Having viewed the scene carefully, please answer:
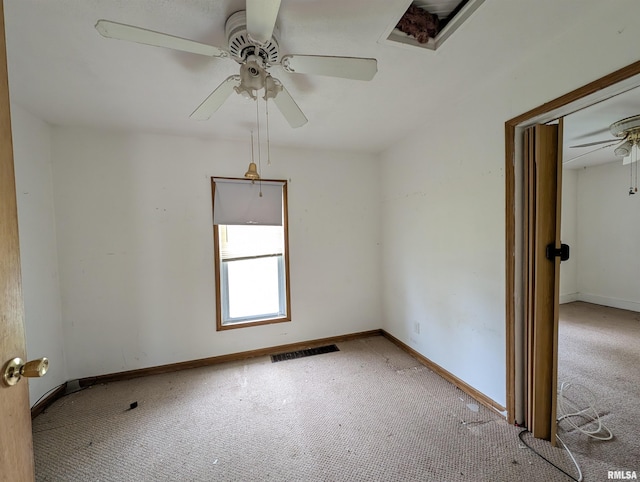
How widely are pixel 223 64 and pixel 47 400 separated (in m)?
2.83

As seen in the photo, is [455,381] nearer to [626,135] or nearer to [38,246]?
[626,135]

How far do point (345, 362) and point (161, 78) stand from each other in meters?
2.74

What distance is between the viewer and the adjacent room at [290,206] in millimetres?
1201

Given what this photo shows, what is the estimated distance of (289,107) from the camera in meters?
1.41

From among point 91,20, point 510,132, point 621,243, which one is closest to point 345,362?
point 510,132

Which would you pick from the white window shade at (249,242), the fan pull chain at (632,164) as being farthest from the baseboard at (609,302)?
the white window shade at (249,242)

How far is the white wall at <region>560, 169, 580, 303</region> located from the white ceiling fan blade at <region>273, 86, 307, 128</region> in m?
4.93

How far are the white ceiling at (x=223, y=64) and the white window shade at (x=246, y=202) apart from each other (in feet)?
1.76

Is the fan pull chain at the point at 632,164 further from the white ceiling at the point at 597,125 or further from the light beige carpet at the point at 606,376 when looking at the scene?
the light beige carpet at the point at 606,376

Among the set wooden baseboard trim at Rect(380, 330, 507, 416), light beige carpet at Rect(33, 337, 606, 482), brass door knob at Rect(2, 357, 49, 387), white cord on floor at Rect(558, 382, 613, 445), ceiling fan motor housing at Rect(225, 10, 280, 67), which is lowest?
light beige carpet at Rect(33, 337, 606, 482)

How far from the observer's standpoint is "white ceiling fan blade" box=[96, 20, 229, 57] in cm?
86

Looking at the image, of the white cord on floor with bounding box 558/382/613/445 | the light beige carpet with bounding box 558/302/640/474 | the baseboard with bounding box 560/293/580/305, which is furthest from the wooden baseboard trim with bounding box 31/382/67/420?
the baseboard with bounding box 560/293/580/305

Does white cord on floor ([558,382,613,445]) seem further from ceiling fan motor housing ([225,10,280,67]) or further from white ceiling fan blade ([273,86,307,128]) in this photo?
ceiling fan motor housing ([225,10,280,67])

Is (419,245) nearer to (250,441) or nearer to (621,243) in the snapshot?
(250,441)
